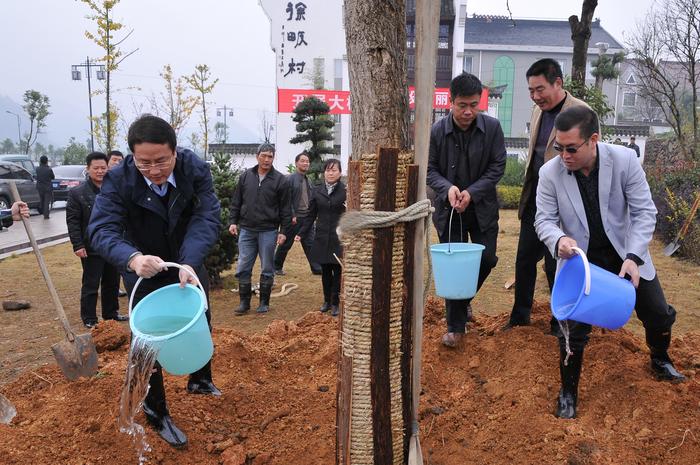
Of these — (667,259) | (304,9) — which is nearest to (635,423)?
(667,259)

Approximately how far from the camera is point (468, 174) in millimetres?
3988

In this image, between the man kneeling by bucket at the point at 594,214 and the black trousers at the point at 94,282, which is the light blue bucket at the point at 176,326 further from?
the black trousers at the point at 94,282

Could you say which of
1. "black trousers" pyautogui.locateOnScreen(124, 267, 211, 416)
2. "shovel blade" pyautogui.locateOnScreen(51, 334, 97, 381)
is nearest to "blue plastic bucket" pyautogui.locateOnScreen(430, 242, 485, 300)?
"black trousers" pyautogui.locateOnScreen(124, 267, 211, 416)

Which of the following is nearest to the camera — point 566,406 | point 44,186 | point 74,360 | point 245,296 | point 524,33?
point 566,406

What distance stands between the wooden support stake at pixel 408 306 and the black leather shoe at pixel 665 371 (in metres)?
1.74

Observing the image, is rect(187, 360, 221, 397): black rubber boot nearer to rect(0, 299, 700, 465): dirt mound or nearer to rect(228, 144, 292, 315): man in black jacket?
rect(0, 299, 700, 465): dirt mound

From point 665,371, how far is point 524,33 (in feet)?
154

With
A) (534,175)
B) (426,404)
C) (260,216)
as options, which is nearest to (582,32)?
(534,175)

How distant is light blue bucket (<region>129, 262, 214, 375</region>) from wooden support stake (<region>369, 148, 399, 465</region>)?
2.52 ft

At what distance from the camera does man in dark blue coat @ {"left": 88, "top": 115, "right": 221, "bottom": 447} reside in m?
2.74

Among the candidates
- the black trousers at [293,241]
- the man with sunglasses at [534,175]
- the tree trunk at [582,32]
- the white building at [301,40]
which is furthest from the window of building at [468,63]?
the man with sunglasses at [534,175]

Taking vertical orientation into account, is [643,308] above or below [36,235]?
above

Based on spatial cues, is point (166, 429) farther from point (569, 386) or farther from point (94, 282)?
point (94, 282)

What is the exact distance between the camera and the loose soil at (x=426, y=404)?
2.77 meters
